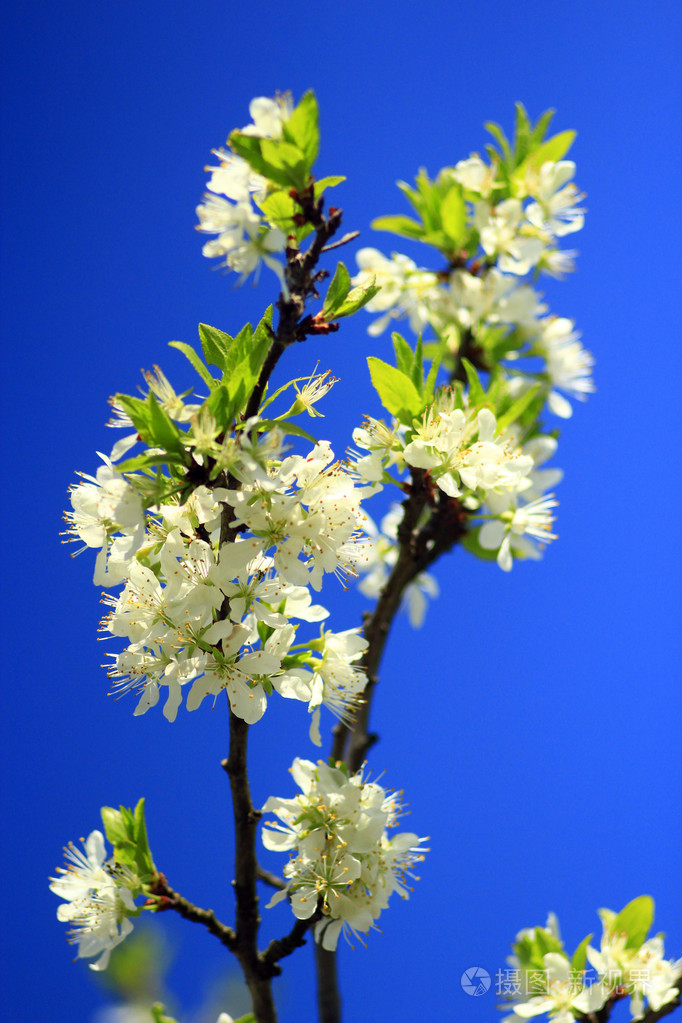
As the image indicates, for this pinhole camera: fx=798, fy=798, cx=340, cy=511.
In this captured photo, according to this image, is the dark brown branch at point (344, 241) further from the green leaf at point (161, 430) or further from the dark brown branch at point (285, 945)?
the dark brown branch at point (285, 945)

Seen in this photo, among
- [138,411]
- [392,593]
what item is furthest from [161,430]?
[392,593]

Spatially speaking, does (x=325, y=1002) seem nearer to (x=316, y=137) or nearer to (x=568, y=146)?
(x=316, y=137)

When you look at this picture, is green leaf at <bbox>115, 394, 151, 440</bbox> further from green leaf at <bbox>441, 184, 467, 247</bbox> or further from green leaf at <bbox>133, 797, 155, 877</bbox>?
green leaf at <bbox>441, 184, 467, 247</bbox>

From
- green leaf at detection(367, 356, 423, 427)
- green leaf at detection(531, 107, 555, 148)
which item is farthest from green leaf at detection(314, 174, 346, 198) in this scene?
green leaf at detection(531, 107, 555, 148)

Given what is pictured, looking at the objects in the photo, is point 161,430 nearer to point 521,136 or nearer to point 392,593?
point 392,593

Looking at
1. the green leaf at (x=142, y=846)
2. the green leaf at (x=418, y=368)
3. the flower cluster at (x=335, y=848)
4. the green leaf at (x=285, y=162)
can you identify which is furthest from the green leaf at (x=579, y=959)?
the green leaf at (x=285, y=162)

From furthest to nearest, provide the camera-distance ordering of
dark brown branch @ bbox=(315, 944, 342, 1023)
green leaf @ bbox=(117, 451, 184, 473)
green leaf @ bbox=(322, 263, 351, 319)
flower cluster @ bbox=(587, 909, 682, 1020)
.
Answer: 1. dark brown branch @ bbox=(315, 944, 342, 1023)
2. flower cluster @ bbox=(587, 909, 682, 1020)
3. green leaf @ bbox=(322, 263, 351, 319)
4. green leaf @ bbox=(117, 451, 184, 473)
